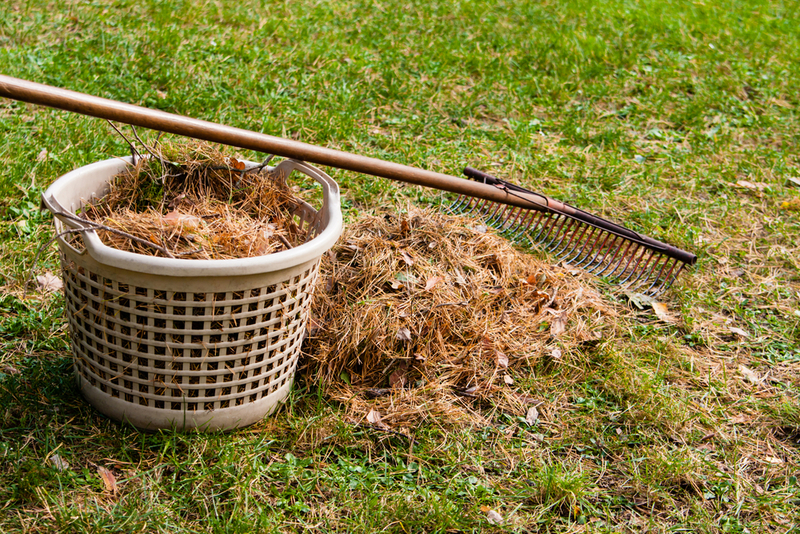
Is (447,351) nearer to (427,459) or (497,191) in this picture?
(427,459)

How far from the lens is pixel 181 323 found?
212cm

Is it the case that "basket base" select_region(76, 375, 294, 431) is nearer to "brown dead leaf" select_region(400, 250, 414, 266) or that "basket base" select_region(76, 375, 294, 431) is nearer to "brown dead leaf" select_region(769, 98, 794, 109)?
"brown dead leaf" select_region(400, 250, 414, 266)

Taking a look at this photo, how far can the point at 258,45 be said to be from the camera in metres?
5.21

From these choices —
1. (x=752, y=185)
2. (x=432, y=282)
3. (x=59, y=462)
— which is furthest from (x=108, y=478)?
(x=752, y=185)

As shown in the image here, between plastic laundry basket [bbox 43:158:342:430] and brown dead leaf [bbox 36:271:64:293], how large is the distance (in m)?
0.75

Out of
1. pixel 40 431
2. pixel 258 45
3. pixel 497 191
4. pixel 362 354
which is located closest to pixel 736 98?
pixel 497 191

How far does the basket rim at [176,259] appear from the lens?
194cm

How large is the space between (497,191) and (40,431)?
88.0 inches

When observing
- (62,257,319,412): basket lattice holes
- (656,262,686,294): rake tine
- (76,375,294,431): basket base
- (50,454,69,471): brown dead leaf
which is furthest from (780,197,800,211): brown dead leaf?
(50,454,69,471): brown dead leaf

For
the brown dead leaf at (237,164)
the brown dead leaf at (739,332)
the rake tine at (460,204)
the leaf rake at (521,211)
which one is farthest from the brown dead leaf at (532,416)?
the brown dead leaf at (237,164)

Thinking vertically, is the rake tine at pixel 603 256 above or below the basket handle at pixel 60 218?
below

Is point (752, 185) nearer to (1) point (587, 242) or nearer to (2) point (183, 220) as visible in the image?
(1) point (587, 242)

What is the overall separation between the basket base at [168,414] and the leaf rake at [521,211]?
0.95 meters

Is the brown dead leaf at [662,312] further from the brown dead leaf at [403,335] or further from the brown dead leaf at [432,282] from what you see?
the brown dead leaf at [403,335]
